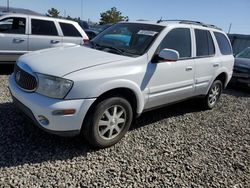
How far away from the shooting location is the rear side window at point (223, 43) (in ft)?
19.6

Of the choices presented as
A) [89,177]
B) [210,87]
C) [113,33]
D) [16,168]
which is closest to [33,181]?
[16,168]

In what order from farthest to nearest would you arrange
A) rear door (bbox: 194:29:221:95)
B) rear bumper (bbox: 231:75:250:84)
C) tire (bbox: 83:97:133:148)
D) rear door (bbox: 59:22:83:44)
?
rear bumper (bbox: 231:75:250:84) → rear door (bbox: 59:22:83:44) → rear door (bbox: 194:29:221:95) → tire (bbox: 83:97:133:148)

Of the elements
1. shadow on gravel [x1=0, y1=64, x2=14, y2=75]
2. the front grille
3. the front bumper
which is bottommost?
shadow on gravel [x1=0, y1=64, x2=14, y2=75]

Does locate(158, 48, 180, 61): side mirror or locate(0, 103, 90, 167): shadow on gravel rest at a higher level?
locate(158, 48, 180, 61): side mirror

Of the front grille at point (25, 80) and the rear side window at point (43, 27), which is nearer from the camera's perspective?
the front grille at point (25, 80)

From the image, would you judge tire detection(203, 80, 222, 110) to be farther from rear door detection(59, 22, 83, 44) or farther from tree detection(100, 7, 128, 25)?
tree detection(100, 7, 128, 25)

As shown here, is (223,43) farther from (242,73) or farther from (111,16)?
(111,16)

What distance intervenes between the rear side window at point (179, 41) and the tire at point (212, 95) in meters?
1.40

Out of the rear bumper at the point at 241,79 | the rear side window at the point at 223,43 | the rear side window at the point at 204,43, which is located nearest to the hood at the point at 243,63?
the rear bumper at the point at 241,79

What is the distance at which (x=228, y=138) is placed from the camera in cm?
487

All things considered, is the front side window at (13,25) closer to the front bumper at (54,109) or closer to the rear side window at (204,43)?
the front bumper at (54,109)

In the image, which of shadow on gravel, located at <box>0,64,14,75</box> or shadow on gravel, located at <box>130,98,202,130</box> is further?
shadow on gravel, located at <box>0,64,14,75</box>

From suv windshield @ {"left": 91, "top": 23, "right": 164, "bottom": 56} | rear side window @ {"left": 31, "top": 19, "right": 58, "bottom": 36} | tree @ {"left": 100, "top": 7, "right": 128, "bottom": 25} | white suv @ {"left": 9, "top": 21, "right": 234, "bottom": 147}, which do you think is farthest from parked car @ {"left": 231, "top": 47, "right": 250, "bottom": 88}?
tree @ {"left": 100, "top": 7, "right": 128, "bottom": 25}

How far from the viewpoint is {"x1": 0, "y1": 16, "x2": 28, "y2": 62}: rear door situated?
7.32 metres
